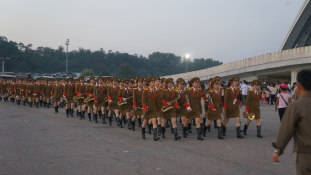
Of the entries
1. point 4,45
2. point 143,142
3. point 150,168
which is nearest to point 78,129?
point 143,142

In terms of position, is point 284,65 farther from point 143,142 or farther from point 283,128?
point 283,128

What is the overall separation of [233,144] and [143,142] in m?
2.48

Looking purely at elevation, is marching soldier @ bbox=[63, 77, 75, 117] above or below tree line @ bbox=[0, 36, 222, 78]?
below

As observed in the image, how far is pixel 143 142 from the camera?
11141 millimetres

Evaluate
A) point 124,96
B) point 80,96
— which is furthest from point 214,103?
point 80,96

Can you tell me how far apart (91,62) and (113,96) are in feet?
308

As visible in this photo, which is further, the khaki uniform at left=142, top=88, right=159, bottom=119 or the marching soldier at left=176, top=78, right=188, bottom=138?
the marching soldier at left=176, top=78, right=188, bottom=138

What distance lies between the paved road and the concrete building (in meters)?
23.7

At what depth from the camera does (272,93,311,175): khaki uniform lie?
4.16m

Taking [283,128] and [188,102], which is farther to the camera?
[188,102]

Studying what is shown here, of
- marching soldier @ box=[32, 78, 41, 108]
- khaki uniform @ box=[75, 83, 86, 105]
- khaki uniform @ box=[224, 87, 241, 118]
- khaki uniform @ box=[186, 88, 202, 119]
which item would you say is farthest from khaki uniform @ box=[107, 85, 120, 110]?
marching soldier @ box=[32, 78, 41, 108]

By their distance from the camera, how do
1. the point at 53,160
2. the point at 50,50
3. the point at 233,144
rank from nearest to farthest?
the point at 53,160
the point at 233,144
the point at 50,50

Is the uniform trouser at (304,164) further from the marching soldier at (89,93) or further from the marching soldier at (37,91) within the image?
the marching soldier at (37,91)

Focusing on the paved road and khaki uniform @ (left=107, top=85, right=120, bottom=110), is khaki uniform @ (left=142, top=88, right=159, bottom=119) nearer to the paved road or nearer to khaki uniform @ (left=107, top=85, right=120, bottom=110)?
the paved road
